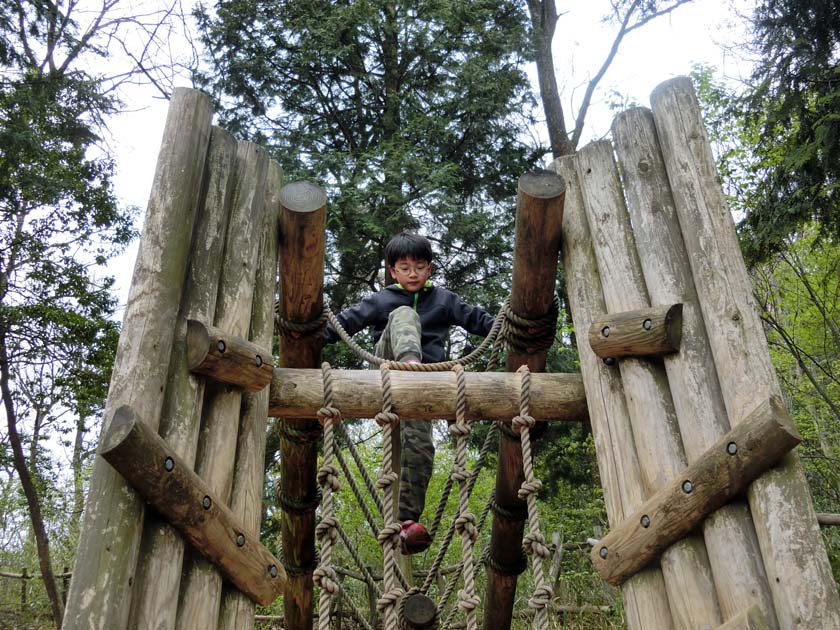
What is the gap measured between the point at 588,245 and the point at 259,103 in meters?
9.10

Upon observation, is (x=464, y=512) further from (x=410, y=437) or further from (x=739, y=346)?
(x=410, y=437)

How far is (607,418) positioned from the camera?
237 cm

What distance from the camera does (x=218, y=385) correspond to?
2.30 m

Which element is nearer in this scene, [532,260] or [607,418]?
[607,418]

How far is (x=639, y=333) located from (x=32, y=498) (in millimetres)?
7440

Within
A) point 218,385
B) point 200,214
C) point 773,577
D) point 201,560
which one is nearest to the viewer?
point 773,577

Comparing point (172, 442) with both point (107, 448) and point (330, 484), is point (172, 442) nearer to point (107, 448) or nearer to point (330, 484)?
point (107, 448)

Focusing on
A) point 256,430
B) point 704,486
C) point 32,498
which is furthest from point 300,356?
point 32,498

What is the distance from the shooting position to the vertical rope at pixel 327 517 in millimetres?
2090

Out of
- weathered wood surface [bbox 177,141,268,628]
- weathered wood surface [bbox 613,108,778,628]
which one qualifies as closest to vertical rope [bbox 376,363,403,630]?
weathered wood surface [bbox 177,141,268,628]

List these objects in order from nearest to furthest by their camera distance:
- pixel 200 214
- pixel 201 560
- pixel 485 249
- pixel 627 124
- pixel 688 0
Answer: pixel 201 560 < pixel 200 214 < pixel 627 124 < pixel 485 249 < pixel 688 0

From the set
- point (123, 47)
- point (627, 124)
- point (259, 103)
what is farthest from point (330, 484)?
point (259, 103)

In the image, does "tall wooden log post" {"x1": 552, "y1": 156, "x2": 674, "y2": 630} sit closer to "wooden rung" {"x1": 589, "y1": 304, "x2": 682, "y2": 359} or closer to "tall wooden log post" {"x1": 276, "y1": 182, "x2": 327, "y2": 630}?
"wooden rung" {"x1": 589, "y1": 304, "x2": 682, "y2": 359}

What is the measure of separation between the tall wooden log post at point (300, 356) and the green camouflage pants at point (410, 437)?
447mm
